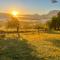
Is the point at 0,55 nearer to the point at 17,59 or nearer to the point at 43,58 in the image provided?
the point at 17,59

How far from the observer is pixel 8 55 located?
377 inches

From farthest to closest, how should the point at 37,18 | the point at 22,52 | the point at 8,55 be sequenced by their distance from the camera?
the point at 37,18 < the point at 22,52 < the point at 8,55

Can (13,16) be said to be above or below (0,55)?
above

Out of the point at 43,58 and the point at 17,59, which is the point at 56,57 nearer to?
the point at 43,58

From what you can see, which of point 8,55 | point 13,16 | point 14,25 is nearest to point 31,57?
point 8,55

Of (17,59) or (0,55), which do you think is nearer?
(17,59)

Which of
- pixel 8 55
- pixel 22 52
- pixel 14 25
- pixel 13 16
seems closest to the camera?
pixel 8 55

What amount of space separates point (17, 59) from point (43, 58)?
1.14m

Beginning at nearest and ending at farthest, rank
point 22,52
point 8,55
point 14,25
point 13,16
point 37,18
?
1. point 8,55
2. point 22,52
3. point 14,25
4. point 13,16
5. point 37,18

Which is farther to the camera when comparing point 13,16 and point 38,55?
point 13,16

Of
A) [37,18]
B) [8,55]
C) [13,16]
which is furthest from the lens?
[37,18]

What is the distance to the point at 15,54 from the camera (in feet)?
32.2

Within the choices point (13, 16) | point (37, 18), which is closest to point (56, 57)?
point (13, 16)

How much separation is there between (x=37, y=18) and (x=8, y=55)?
34.0 m
